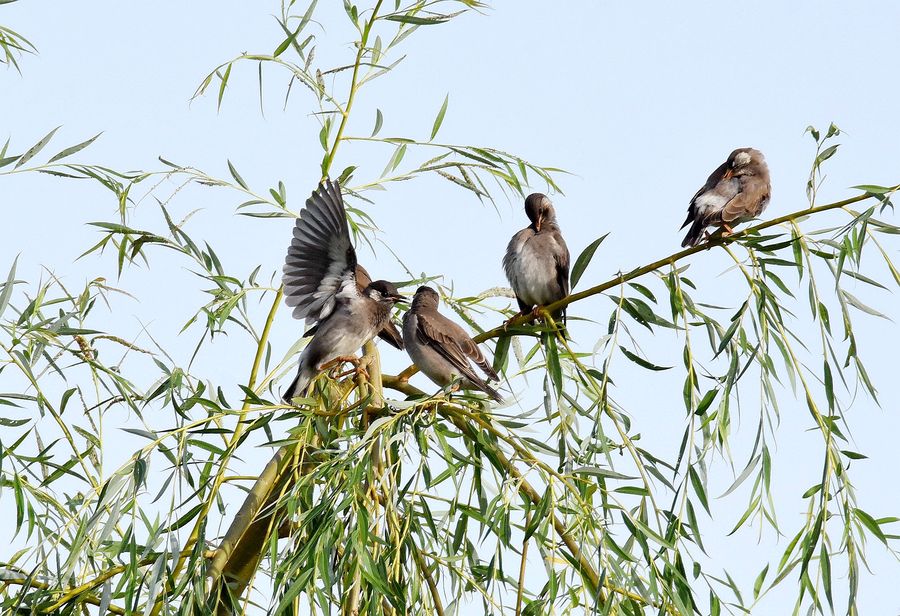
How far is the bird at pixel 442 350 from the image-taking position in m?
4.38

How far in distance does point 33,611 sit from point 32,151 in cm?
147

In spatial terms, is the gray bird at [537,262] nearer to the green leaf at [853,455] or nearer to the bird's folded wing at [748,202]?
the bird's folded wing at [748,202]

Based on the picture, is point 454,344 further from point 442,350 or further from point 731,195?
point 731,195

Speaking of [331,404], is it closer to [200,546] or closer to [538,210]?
[200,546]

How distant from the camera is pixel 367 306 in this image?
188 inches

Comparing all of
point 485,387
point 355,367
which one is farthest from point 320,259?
point 355,367

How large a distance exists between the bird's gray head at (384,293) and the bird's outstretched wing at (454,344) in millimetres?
266

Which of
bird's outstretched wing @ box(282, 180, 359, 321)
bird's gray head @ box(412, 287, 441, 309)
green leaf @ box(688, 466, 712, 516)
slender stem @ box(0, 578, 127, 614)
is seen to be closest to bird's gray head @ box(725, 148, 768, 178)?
bird's gray head @ box(412, 287, 441, 309)

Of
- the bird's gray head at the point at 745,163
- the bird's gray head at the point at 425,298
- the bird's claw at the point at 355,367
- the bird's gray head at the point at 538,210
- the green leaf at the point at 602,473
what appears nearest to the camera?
the green leaf at the point at 602,473

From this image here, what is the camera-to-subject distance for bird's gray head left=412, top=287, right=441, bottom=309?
4852 millimetres

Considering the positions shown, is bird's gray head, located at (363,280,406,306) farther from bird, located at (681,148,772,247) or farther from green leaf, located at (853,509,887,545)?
green leaf, located at (853,509,887,545)

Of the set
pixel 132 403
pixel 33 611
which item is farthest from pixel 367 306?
pixel 33 611

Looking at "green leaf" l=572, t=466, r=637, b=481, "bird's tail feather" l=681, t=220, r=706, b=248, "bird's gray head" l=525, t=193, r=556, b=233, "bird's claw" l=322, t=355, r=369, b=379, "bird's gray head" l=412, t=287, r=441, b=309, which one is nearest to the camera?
"green leaf" l=572, t=466, r=637, b=481

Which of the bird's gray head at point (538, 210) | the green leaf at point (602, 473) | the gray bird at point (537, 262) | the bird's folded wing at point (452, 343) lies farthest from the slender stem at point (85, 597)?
the bird's gray head at point (538, 210)
